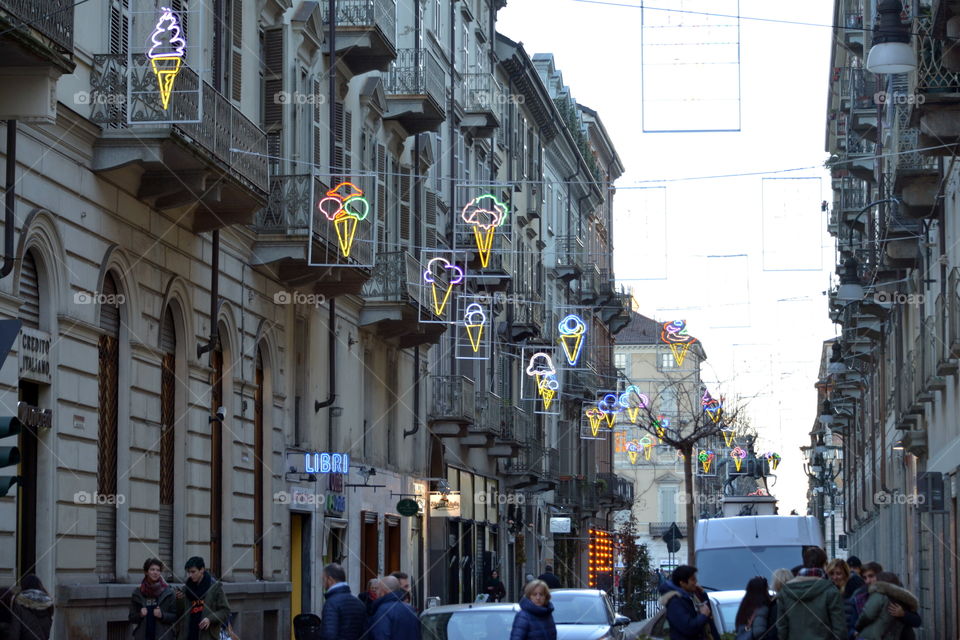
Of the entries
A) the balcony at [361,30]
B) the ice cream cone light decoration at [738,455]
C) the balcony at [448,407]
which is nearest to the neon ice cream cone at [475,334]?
the balcony at [448,407]

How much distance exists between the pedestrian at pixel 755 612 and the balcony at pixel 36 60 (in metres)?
7.39

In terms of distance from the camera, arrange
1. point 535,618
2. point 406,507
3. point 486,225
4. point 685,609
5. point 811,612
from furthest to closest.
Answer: point 406,507 < point 486,225 < point 685,609 < point 535,618 < point 811,612

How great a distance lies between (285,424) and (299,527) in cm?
202

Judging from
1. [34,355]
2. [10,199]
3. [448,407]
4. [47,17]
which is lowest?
[34,355]

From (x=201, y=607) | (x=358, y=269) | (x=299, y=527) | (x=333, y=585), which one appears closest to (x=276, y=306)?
(x=358, y=269)

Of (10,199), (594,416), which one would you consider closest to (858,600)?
(10,199)

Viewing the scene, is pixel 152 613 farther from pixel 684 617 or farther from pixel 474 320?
pixel 474 320

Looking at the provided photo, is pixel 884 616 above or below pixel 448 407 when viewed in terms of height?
below

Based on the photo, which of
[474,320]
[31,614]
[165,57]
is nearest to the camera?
[31,614]

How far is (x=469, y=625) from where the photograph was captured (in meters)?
18.0

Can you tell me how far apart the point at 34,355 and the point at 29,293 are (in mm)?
686

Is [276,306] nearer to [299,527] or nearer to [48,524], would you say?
[299,527]

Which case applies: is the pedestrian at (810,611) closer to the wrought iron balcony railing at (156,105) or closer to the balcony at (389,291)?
the wrought iron balcony railing at (156,105)

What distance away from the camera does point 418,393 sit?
37719 mm
